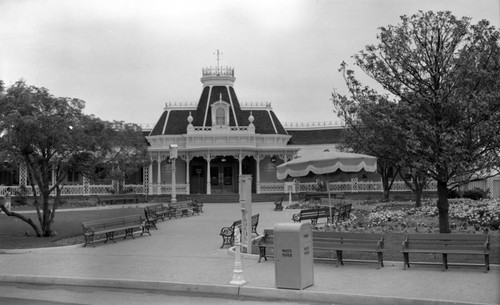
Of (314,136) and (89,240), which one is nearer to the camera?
(89,240)

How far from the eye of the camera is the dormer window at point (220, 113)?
49.8m

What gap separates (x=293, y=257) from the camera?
33.0ft

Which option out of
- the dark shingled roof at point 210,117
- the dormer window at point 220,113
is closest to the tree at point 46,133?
the dormer window at point 220,113

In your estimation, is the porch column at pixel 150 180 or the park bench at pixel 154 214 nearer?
the park bench at pixel 154 214

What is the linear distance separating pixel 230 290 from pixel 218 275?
1.43m

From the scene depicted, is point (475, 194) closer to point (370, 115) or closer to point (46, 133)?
point (370, 115)

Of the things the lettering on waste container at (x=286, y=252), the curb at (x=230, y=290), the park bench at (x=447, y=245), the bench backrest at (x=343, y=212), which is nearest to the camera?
the curb at (x=230, y=290)

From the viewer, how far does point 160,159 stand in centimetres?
4816

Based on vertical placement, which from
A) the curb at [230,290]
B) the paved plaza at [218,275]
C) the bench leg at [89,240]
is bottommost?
the curb at [230,290]

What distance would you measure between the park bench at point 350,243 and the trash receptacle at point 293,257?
1.95 meters

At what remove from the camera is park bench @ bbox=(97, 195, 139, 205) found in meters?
42.3

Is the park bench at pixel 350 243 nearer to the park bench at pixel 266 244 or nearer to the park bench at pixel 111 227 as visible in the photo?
the park bench at pixel 266 244

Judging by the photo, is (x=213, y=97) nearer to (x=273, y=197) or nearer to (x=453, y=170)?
(x=273, y=197)

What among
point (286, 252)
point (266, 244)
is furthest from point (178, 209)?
point (286, 252)
